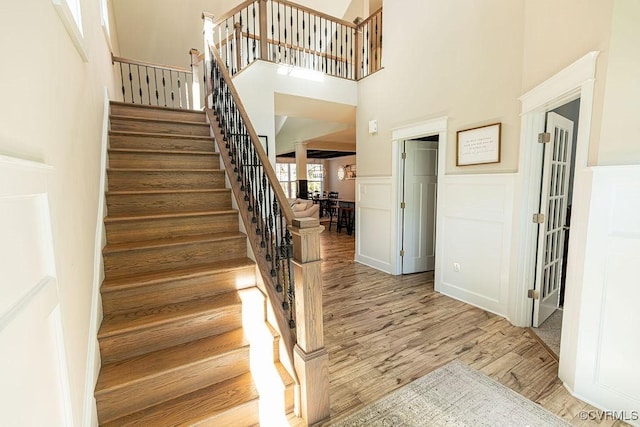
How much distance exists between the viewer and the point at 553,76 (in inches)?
83.4

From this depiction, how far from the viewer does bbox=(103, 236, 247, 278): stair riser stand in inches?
78.1

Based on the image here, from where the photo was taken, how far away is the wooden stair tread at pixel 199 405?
A: 4.76 feet

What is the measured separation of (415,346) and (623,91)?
2.16 m

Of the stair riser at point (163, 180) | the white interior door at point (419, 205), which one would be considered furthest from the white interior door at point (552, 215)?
the stair riser at point (163, 180)

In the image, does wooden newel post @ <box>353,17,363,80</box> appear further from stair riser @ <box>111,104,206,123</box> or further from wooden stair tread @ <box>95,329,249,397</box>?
wooden stair tread @ <box>95,329,249,397</box>

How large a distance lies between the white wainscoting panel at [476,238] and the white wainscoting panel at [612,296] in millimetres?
1058

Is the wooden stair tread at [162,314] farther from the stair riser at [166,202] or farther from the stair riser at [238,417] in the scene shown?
the stair riser at [166,202]

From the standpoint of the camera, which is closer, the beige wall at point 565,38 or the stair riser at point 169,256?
the beige wall at point 565,38

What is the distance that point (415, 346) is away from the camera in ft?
8.07

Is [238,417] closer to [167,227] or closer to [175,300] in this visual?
Result: [175,300]

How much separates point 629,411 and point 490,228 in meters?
1.63

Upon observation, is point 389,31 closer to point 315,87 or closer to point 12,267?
point 315,87

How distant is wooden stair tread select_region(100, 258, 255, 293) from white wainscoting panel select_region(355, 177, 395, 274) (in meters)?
2.56

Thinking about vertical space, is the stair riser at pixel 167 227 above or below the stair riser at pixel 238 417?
above
